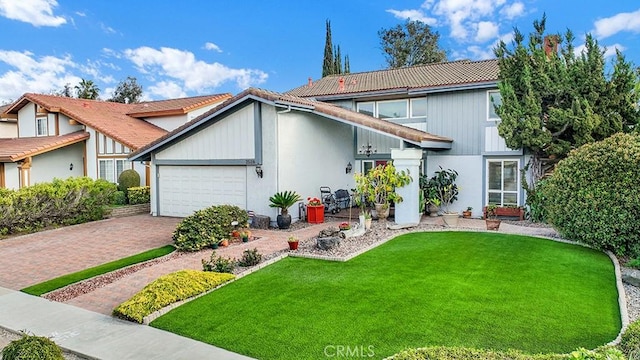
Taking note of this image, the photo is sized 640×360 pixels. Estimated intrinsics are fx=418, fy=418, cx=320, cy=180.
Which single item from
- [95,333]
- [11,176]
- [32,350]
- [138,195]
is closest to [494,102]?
[95,333]

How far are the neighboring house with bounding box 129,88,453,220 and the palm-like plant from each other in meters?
0.36

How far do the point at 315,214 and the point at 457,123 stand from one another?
23.5 ft

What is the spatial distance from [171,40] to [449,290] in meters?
27.3

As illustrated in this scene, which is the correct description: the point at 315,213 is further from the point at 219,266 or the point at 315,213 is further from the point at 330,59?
the point at 330,59

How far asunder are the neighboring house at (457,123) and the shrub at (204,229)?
683 cm

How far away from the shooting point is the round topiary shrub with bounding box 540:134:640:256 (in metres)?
9.73

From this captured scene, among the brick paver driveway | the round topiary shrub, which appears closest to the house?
the brick paver driveway

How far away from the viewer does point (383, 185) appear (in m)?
14.5

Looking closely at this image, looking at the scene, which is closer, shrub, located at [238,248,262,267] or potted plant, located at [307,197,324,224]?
shrub, located at [238,248,262,267]

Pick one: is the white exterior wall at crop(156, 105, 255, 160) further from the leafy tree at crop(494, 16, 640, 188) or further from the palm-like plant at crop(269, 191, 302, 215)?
the leafy tree at crop(494, 16, 640, 188)

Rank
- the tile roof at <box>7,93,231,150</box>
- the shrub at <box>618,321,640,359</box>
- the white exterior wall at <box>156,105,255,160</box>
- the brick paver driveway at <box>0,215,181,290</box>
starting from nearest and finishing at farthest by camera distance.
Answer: the shrub at <box>618,321,640,359</box> < the brick paver driveway at <box>0,215,181,290</box> < the white exterior wall at <box>156,105,255,160</box> < the tile roof at <box>7,93,231,150</box>

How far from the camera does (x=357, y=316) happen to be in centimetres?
670

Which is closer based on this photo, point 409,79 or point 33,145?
point 409,79

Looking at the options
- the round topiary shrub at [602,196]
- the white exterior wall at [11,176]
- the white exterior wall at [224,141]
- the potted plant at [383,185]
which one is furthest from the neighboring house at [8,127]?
the round topiary shrub at [602,196]
